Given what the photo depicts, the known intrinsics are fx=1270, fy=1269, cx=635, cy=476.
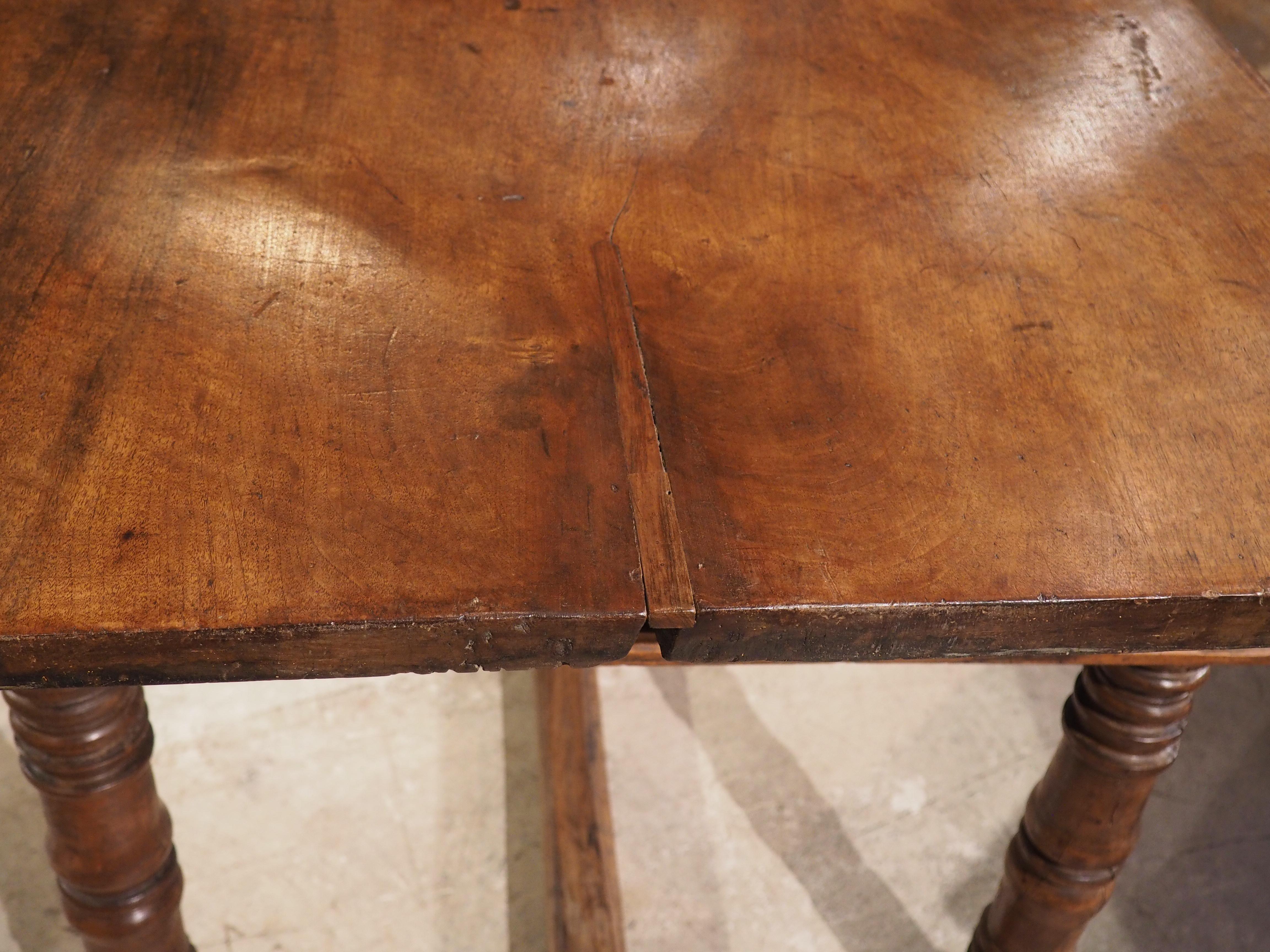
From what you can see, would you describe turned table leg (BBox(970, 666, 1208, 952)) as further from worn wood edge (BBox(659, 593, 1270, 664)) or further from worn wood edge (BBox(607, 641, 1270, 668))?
worn wood edge (BBox(659, 593, 1270, 664))

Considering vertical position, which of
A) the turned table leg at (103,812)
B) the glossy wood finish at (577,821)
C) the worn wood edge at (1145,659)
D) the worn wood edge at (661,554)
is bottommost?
the glossy wood finish at (577,821)

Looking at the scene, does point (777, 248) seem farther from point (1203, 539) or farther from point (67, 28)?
point (67, 28)

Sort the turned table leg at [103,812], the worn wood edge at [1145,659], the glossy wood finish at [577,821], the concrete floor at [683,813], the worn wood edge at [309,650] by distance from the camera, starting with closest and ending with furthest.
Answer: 1. the worn wood edge at [309,650]
2. the worn wood edge at [1145,659]
3. the turned table leg at [103,812]
4. the glossy wood finish at [577,821]
5. the concrete floor at [683,813]

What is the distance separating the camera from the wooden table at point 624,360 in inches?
28.2

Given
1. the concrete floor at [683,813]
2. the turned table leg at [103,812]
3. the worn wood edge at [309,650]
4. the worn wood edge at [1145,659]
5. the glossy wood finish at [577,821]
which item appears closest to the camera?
the worn wood edge at [309,650]

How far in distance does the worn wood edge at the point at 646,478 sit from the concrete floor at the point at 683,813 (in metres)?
1.04

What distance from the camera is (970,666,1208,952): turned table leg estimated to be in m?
1.13

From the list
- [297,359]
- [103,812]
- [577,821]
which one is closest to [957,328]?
[297,359]

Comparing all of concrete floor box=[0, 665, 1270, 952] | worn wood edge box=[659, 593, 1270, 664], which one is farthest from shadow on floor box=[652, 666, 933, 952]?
worn wood edge box=[659, 593, 1270, 664]

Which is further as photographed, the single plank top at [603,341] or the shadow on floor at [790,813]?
the shadow on floor at [790,813]

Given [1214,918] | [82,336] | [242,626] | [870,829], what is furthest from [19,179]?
[1214,918]

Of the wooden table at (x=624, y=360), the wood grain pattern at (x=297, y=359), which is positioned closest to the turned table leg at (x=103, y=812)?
the wooden table at (x=624, y=360)

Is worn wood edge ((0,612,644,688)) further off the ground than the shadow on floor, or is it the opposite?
worn wood edge ((0,612,644,688))

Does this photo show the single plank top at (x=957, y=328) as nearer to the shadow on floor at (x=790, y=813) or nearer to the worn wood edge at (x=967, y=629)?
the worn wood edge at (x=967, y=629)
